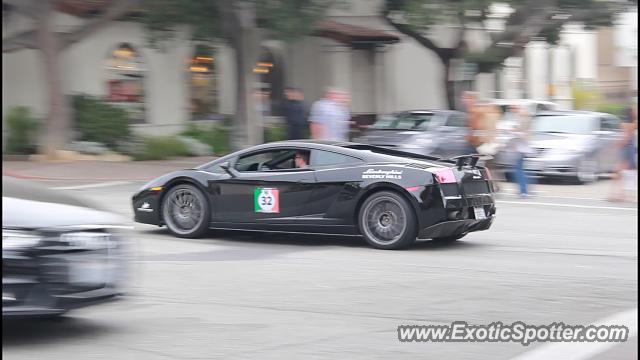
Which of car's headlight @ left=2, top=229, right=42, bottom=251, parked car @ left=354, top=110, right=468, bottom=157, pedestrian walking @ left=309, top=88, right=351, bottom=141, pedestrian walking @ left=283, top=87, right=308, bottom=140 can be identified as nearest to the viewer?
car's headlight @ left=2, top=229, right=42, bottom=251

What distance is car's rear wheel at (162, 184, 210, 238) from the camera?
1181 cm

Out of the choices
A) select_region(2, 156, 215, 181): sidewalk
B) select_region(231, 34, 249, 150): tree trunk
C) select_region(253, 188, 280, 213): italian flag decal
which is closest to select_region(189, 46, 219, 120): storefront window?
select_region(231, 34, 249, 150): tree trunk

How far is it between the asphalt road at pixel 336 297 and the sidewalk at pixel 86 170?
7.49 meters

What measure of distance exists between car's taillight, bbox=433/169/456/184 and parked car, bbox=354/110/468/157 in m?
9.03

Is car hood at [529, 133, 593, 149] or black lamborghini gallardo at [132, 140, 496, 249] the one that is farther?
car hood at [529, 133, 593, 149]

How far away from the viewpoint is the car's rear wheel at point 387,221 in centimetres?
1088

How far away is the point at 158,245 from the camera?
448 inches

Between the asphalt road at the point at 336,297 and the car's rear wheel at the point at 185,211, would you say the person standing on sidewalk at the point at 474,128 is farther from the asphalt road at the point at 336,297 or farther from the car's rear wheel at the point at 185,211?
the car's rear wheel at the point at 185,211

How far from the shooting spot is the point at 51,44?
21406mm

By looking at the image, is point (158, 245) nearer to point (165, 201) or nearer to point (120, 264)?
point (165, 201)

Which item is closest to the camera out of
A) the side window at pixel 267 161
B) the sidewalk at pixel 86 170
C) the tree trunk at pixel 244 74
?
the side window at pixel 267 161

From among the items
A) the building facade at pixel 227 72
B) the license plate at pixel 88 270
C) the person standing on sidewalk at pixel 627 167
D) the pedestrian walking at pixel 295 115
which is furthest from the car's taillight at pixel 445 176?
the building facade at pixel 227 72

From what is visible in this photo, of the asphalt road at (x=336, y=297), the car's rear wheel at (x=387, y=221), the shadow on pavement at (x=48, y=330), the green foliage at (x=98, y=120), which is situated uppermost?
the green foliage at (x=98, y=120)

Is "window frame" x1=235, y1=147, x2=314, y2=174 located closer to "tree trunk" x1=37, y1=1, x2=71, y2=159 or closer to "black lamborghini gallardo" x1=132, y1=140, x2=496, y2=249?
"black lamborghini gallardo" x1=132, y1=140, x2=496, y2=249
